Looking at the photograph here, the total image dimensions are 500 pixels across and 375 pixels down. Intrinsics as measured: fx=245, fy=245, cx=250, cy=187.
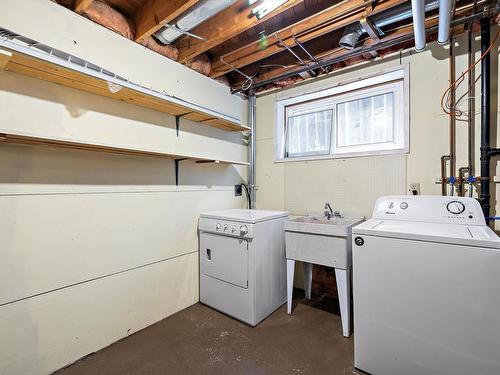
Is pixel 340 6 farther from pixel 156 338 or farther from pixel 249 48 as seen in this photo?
pixel 156 338

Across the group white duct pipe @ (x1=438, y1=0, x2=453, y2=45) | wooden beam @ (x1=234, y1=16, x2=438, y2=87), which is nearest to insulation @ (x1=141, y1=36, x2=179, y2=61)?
wooden beam @ (x1=234, y1=16, x2=438, y2=87)

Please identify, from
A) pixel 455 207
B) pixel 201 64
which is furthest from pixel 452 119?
pixel 201 64

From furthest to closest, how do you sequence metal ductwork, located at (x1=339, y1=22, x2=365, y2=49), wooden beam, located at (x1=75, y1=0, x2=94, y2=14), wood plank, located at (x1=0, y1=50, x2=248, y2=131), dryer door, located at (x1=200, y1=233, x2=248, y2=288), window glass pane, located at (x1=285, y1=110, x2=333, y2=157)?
window glass pane, located at (x1=285, y1=110, x2=333, y2=157) → dryer door, located at (x1=200, y1=233, x2=248, y2=288) → metal ductwork, located at (x1=339, y1=22, x2=365, y2=49) → wooden beam, located at (x1=75, y1=0, x2=94, y2=14) → wood plank, located at (x1=0, y1=50, x2=248, y2=131)


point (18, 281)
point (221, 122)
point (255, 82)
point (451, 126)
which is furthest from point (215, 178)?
point (451, 126)

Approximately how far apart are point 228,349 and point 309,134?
85.8 inches

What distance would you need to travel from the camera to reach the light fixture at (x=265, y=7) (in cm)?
161

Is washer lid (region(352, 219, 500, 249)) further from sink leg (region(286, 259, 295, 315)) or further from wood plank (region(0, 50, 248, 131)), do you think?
wood plank (region(0, 50, 248, 131))

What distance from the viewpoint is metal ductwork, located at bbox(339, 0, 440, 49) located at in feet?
5.45

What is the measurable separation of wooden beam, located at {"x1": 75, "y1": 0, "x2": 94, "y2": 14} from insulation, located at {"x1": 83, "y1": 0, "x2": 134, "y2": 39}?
6cm

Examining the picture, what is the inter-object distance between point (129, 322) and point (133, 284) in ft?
0.93

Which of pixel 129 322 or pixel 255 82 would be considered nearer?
pixel 129 322

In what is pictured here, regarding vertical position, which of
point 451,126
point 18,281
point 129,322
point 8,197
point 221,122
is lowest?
point 129,322

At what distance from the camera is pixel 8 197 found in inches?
54.6

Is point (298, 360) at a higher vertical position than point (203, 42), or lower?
lower
